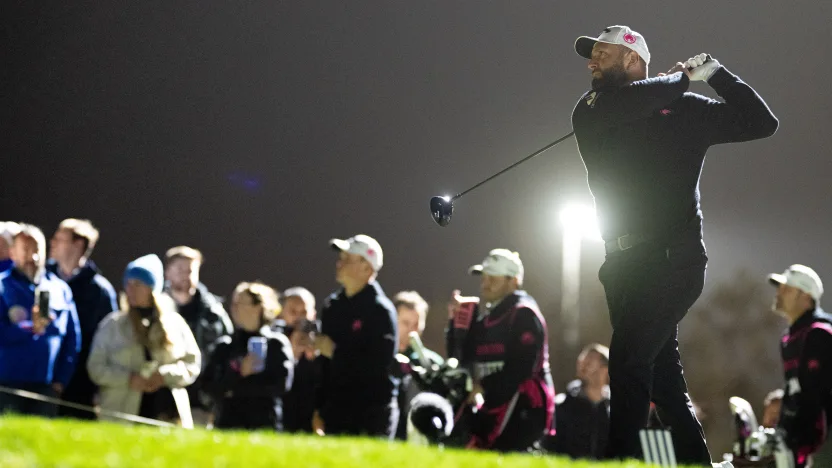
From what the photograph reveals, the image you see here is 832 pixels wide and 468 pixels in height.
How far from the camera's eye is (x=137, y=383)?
8.11m

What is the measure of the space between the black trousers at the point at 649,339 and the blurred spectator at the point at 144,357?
12.5 ft

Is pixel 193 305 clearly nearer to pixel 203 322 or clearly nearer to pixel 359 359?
pixel 203 322

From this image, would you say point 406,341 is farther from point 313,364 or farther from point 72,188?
point 72,188

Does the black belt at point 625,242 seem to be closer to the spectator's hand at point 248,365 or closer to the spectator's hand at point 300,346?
the spectator's hand at point 248,365

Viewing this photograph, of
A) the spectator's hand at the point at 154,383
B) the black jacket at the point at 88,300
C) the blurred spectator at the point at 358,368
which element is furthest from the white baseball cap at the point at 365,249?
the black jacket at the point at 88,300

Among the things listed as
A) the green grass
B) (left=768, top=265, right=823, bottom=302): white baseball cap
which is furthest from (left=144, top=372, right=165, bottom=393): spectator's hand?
(left=768, top=265, right=823, bottom=302): white baseball cap

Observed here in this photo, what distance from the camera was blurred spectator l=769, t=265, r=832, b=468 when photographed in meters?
7.71

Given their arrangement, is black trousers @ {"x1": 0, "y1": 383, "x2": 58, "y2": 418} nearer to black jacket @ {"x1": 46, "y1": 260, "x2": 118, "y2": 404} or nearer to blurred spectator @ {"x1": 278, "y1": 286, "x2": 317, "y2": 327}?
black jacket @ {"x1": 46, "y1": 260, "x2": 118, "y2": 404}

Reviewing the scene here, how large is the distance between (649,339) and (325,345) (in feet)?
11.1

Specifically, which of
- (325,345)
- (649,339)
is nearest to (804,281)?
(325,345)

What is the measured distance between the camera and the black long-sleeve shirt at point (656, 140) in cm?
541

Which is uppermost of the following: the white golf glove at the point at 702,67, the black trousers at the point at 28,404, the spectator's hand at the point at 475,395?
the white golf glove at the point at 702,67

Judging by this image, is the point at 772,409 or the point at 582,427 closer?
the point at 582,427

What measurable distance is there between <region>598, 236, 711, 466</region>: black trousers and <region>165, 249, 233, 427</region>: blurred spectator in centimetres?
510
